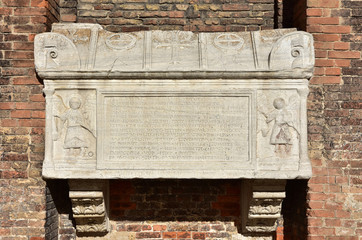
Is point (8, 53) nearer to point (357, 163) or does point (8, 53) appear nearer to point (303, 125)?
point (303, 125)

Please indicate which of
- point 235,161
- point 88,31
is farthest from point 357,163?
point 88,31

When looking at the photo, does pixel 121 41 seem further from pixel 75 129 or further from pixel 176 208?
pixel 176 208

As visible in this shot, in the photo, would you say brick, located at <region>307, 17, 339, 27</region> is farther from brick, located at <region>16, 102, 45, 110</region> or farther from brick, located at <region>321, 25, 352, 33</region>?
brick, located at <region>16, 102, 45, 110</region>

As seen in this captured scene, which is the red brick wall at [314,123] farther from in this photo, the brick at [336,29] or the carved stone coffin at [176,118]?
the carved stone coffin at [176,118]

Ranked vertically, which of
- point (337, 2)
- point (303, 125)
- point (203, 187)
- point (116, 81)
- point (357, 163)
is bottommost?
point (203, 187)

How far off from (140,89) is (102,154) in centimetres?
65

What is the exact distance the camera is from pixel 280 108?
119 inches

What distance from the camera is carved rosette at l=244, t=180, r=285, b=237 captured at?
10.6ft

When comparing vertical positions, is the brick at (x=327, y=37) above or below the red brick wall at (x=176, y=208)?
above

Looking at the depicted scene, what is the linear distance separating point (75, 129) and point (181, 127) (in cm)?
91

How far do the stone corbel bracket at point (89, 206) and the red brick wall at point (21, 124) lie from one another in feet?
0.98

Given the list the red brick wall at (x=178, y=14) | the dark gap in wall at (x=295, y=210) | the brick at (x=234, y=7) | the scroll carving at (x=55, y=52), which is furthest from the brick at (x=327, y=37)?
the scroll carving at (x=55, y=52)

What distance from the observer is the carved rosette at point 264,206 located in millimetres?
3244

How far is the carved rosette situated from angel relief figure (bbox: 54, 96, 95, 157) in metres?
1.56
